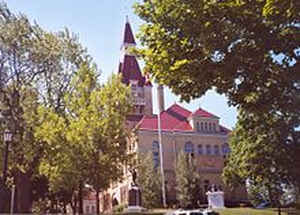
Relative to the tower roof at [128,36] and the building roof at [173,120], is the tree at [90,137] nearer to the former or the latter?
the building roof at [173,120]

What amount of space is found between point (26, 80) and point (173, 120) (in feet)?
91.7

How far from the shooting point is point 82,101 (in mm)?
32031

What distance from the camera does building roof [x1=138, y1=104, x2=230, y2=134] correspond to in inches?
2385

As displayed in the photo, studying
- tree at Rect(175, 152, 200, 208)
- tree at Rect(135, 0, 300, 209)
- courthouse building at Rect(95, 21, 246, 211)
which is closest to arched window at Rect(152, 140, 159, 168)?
courthouse building at Rect(95, 21, 246, 211)

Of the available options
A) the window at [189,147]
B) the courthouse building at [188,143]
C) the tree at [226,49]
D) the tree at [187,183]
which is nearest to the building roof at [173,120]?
the courthouse building at [188,143]

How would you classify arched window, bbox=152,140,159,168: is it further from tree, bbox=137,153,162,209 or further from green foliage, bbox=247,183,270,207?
green foliage, bbox=247,183,270,207

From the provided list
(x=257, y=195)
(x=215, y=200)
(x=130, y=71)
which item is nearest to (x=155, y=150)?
(x=257, y=195)

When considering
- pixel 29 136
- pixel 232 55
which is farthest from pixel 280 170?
pixel 232 55

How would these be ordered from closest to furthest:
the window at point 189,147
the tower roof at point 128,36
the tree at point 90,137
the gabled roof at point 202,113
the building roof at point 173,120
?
1. the tree at point 90,137
2. the window at point 189,147
3. the building roof at point 173,120
4. the gabled roof at point 202,113
5. the tower roof at point 128,36

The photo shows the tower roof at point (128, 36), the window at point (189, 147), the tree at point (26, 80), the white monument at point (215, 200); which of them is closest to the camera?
the tree at point (26, 80)

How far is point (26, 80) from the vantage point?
38625 mm

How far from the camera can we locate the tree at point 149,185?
46281 millimetres

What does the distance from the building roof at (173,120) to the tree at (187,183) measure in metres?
10.3

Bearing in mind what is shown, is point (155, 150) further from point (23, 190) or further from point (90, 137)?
point (90, 137)
